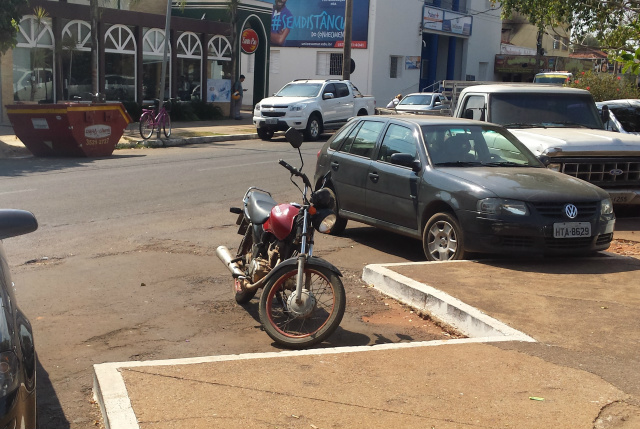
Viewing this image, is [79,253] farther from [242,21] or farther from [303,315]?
[242,21]

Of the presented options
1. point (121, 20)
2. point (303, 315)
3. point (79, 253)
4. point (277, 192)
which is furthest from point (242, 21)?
point (303, 315)

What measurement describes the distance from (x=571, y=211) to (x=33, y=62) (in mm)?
22211

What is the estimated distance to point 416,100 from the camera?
31734mm

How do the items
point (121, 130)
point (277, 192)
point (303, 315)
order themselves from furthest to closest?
1. point (121, 130)
2. point (277, 192)
3. point (303, 315)

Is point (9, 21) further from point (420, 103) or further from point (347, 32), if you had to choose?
point (420, 103)

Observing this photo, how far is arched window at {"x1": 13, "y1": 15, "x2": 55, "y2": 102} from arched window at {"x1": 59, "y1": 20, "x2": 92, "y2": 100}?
1.67 ft

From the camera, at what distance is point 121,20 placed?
28.6m

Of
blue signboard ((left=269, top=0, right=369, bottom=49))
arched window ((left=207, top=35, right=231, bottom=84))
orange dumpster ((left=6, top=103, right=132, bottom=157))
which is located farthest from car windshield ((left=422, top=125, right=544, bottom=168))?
blue signboard ((left=269, top=0, right=369, bottom=49))

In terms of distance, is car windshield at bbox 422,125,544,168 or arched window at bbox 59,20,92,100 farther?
arched window at bbox 59,20,92,100

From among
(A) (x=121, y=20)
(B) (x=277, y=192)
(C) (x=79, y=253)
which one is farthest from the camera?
(A) (x=121, y=20)

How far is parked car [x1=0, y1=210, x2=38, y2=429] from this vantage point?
317 centimetres

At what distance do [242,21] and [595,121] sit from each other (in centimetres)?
2506

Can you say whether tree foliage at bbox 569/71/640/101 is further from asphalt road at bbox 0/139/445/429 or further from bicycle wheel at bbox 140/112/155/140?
bicycle wheel at bbox 140/112/155/140

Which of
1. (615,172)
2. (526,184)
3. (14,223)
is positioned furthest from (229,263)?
(615,172)
